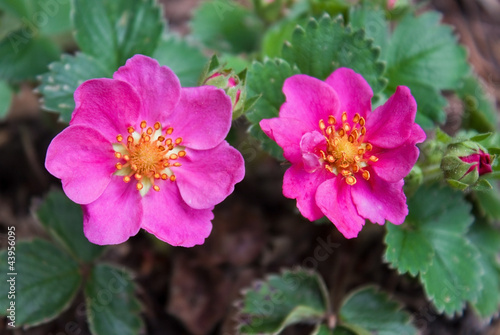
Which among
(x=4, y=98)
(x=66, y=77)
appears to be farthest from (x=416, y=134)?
(x=4, y=98)

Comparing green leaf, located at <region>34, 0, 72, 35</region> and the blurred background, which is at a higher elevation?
green leaf, located at <region>34, 0, 72, 35</region>

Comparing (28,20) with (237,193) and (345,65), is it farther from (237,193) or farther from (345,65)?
(345,65)

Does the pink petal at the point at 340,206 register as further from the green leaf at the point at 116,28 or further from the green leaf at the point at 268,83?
the green leaf at the point at 116,28

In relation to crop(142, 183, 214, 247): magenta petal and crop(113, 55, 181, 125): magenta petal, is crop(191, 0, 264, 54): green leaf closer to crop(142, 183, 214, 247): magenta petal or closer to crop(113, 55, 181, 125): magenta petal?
crop(113, 55, 181, 125): magenta petal

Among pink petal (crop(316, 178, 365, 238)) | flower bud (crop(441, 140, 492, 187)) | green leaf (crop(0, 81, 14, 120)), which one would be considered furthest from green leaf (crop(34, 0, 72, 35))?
flower bud (crop(441, 140, 492, 187))

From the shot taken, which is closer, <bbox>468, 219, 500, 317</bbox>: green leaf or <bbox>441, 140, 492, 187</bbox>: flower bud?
<bbox>441, 140, 492, 187</bbox>: flower bud
